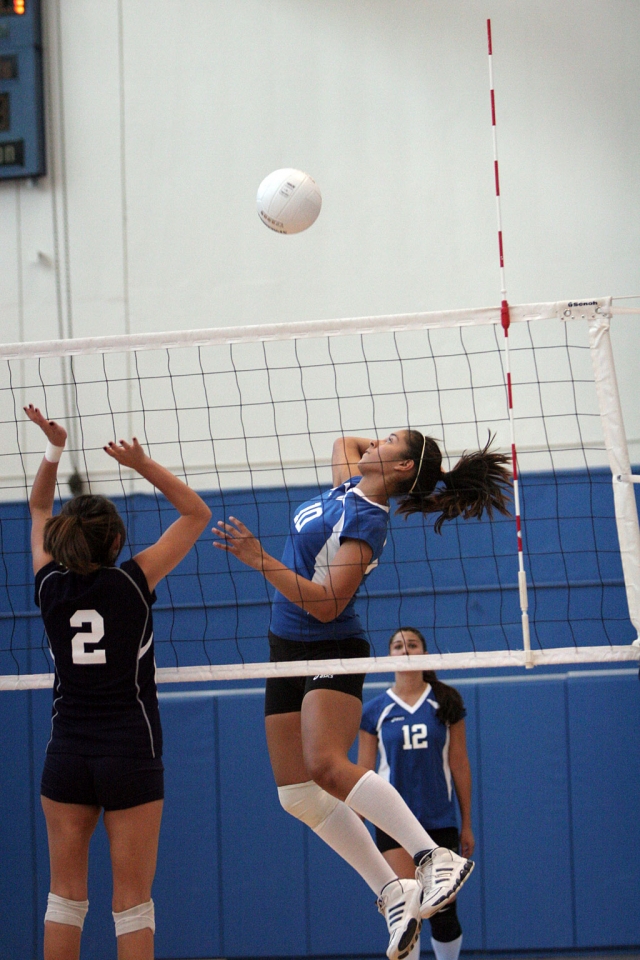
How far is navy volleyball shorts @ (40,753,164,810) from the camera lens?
9.27ft

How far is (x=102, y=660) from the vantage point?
9.48ft

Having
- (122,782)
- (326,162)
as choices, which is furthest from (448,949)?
(326,162)

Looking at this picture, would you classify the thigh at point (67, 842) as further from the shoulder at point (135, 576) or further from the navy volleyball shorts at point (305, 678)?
the navy volleyball shorts at point (305, 678)

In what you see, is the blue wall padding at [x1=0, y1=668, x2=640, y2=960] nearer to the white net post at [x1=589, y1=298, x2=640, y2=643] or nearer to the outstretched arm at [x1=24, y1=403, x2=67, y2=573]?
the white net post at [x1=589, y1=298, x2=640, y2=643]

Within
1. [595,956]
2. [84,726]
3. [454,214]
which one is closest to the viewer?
[84,726]

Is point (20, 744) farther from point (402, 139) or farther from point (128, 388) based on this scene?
point (402, 139)

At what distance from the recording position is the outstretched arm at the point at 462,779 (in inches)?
183

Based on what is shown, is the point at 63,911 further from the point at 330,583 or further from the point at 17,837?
the point at 17,837

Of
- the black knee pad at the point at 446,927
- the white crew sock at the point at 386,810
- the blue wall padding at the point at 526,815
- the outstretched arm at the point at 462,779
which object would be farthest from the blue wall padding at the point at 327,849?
the white crew sock at the point at 386,810

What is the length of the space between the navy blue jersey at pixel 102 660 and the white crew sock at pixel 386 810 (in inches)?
29.0

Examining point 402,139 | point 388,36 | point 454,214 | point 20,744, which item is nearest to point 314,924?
point 20,744

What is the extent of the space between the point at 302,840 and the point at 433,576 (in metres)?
1.65

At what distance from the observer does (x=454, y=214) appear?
573 cm

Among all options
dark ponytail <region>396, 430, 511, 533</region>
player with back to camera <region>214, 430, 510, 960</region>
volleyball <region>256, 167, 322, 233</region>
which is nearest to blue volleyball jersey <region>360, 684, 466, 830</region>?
player with back to camera <region>214, 430, 510, 960</region>
